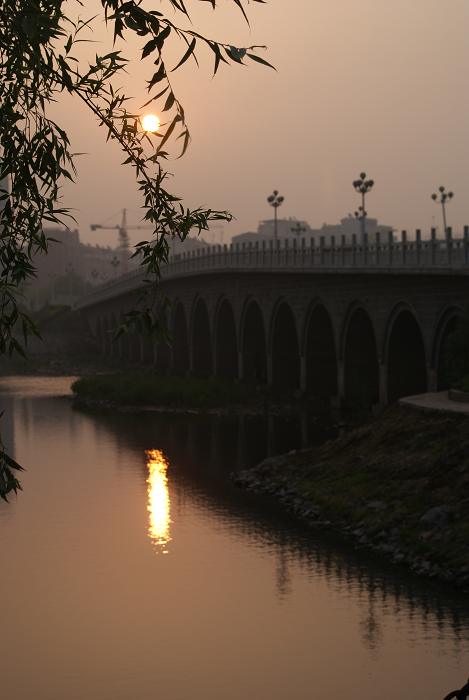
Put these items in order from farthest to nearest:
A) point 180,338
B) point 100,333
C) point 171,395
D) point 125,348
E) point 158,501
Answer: point 100,333, point 125,348, point 180,338, point 171,395, point 158,501

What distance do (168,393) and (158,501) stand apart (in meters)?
31.8

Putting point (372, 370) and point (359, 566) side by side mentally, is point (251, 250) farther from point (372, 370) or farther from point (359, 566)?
point (359, 566)

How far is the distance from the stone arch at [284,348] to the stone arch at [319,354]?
4193 millimetres

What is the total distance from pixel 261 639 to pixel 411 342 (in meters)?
35.1

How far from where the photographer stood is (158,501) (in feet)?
117

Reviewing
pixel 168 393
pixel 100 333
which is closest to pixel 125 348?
pixel 100 333

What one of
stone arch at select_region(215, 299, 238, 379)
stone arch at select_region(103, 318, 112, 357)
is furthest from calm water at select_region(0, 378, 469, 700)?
stone arch at select_region(103, 318, 112, 357)

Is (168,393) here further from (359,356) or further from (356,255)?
(356,255)

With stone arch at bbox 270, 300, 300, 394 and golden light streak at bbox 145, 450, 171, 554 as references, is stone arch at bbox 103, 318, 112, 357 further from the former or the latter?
golden light streak at bbox 145, 450, 171, 554

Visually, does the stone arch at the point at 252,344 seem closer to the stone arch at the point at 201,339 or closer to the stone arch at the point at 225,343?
the stone arch at the point at 225,343

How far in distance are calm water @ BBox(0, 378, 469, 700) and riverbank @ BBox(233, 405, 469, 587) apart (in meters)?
0.89

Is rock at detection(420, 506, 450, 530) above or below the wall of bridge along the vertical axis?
below

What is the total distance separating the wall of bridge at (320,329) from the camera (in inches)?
2004

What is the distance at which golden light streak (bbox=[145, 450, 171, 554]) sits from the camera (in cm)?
3089
